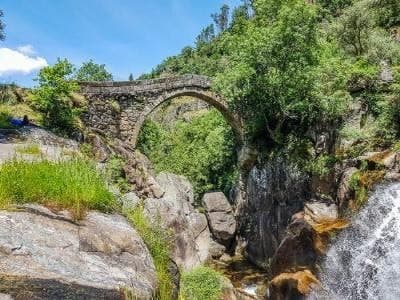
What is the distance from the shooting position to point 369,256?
40.9 feet

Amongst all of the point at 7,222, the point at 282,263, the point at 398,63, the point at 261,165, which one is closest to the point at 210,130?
the point at 261,165

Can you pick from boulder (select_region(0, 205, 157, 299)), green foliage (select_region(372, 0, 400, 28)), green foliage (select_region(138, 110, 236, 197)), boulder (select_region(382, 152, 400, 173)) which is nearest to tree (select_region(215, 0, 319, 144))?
boulder (select_region(382, 152, 400, 173))

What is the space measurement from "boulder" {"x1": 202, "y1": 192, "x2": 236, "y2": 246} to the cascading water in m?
12.4

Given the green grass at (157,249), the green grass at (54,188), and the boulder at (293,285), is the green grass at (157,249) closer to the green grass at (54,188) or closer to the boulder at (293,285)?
the green grass at (54,188)

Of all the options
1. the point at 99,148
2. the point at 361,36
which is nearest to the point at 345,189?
the point at 99,148

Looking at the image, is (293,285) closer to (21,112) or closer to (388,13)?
(21,112)

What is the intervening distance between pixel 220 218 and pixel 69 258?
926 inches

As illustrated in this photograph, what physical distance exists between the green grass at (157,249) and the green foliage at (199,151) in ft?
80.0

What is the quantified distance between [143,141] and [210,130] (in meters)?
5.57

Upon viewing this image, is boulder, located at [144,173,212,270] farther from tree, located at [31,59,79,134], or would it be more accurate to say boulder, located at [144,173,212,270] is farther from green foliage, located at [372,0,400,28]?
green foliage, located at [372,0,400,28]

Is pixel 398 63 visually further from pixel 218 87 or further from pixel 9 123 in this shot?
pixel 9 123

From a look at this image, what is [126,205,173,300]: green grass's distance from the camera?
3.23 metres

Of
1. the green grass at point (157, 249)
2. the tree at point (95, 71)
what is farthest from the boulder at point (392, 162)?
the tree at point (95, 71)

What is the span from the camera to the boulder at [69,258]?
243cm
